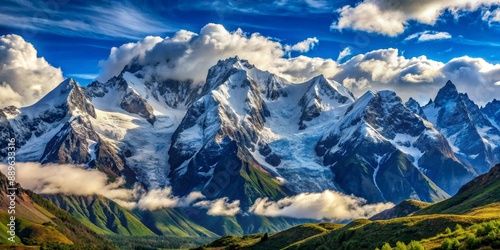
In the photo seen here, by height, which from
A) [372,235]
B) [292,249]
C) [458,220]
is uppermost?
[458,220]

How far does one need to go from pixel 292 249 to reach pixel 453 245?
387ft

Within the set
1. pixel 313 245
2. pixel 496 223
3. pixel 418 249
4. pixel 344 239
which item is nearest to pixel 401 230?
pixel 344 239

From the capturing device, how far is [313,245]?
631ft

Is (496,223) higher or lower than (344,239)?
higher

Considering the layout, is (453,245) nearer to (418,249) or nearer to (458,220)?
(418,249)

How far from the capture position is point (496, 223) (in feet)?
300

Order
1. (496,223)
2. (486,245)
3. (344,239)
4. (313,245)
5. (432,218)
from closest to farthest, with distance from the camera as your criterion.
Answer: (486,245)
(496,223)
(432,218)
(344,239)
(313,245)

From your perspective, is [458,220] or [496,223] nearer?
[496,223]

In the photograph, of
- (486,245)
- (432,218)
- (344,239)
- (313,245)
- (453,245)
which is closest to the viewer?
(486,245)

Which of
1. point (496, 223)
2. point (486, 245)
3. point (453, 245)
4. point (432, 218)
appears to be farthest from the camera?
point (432, 218)

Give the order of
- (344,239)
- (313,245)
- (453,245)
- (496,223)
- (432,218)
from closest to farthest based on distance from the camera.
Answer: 1. (453,245)
2. (496,223)
3. (432,218)
4. (344,239)
5. (313,245)

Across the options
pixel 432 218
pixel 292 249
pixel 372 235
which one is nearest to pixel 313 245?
pixel 292 249

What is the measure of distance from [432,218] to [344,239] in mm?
29805

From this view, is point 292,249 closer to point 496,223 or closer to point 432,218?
point 432,218
